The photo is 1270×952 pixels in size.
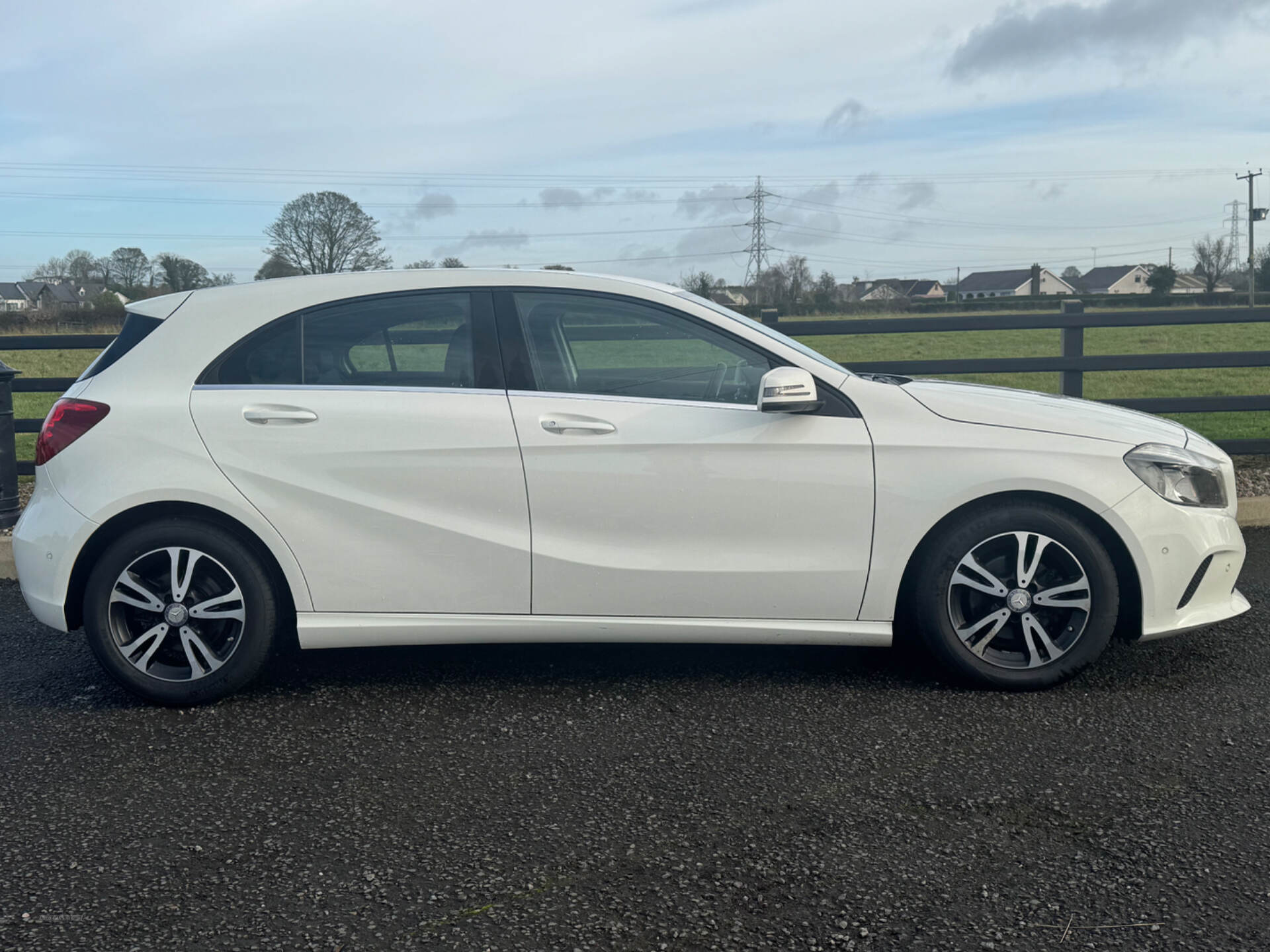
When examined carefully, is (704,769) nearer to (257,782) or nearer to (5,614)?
(257,782)

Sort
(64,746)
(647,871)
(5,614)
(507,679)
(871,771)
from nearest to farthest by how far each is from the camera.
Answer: (647,871), (871,771), (64,746), (507,679), (5,614)

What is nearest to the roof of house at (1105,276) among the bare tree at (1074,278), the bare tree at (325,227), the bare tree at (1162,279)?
the bare tree at (1074,278)

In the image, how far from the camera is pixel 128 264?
33.0 metres

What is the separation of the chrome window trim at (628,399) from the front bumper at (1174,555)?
4.60 feet

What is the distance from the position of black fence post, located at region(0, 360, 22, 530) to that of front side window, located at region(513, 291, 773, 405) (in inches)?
173

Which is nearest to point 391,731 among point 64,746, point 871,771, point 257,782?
point 257,782

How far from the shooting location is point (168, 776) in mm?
3564

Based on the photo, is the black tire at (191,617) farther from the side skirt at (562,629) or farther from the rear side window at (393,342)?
the rear side window at (393,342)

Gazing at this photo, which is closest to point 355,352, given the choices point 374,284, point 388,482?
point 374,284

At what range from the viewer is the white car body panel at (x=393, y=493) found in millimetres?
4102

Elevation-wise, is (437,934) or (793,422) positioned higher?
(793,422)

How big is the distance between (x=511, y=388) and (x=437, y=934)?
2.11 m

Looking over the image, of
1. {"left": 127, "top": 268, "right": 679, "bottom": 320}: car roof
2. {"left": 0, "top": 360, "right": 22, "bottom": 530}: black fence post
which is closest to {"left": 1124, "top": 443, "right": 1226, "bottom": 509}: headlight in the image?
{"left": 127, "top": 268, "right": 679, "bottom": 320}: car roof

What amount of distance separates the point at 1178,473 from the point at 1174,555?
31 cm
